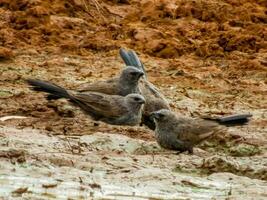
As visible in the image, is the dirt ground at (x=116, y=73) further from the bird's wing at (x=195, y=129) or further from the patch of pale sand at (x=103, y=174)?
the bird's wing at (x=195, y=129)

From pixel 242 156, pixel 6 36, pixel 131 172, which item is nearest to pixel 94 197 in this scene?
pixel 131 172

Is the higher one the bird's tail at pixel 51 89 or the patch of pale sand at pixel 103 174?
the patch of pale sand at pixel 103 174

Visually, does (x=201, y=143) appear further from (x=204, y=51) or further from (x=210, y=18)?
(x=210, y=18)

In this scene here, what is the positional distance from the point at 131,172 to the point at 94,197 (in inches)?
34.1

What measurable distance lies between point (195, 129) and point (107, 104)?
1.32 metres

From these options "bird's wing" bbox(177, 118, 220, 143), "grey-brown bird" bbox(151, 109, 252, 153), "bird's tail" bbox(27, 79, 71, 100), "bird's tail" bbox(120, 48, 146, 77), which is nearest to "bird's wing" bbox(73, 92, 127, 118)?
"bird's tail" bbox(27, 79, 71, 100)

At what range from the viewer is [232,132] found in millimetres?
10227

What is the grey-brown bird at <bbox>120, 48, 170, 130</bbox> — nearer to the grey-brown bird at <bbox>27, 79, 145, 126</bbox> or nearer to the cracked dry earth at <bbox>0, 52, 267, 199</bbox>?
the grey-brown bird at <bbox>27, 79, 145, 126</bbox>

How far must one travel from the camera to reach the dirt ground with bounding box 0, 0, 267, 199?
26.0 feet

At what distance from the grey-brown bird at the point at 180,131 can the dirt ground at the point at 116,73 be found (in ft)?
0.41

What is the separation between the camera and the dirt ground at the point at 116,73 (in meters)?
7.93

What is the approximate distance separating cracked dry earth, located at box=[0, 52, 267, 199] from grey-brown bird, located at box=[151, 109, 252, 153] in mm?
106

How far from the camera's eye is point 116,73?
13.2 meters

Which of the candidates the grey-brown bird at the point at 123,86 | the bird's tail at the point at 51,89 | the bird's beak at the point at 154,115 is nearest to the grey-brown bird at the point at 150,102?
the grey-brown bird at the point at 123,86
